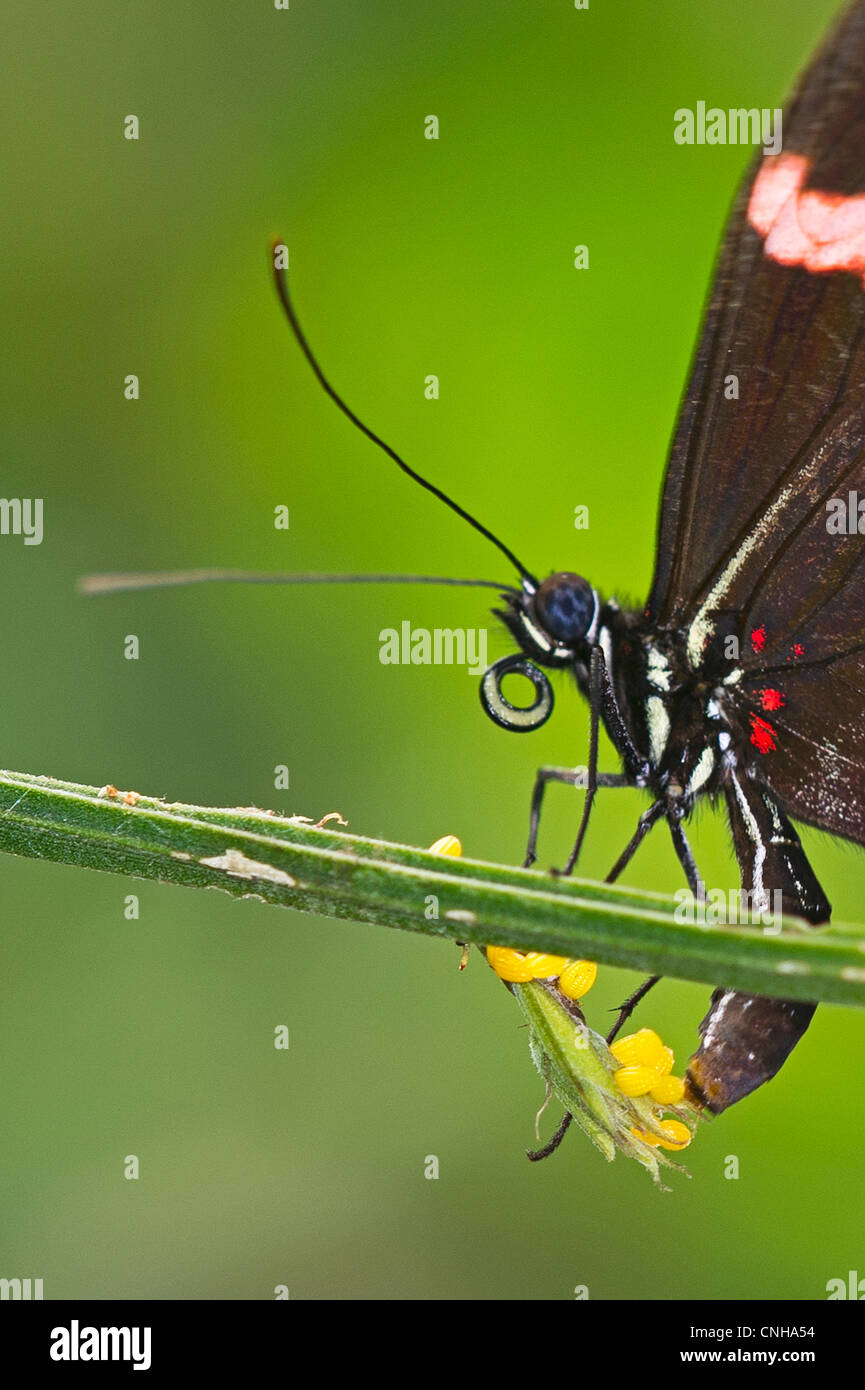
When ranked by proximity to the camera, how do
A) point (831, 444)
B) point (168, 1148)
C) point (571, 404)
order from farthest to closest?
1. point (571, 404)
2. point (168, 1148)
3. point (831, 444)

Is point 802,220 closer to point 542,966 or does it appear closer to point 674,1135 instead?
point 542,966

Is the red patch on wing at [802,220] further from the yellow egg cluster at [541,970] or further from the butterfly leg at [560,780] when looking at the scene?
the yellow egg cluster at [541,970]

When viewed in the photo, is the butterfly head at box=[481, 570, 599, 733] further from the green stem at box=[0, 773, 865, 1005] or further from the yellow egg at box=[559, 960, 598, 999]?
the green stem at box=[0, 773, 865, 1005]

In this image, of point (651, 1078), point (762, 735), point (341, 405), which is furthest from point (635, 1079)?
point (341, 405)

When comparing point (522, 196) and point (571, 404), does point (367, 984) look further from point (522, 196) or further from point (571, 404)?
point (522, 196)
